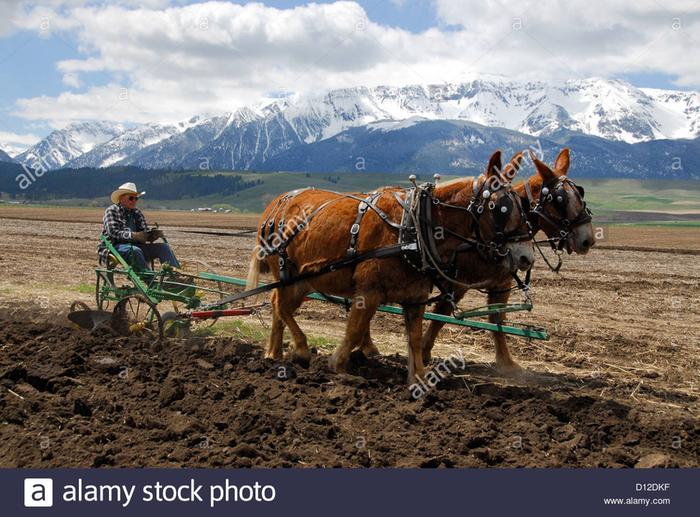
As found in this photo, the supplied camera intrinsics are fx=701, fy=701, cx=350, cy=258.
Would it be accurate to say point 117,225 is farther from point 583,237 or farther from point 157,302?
point 583,237

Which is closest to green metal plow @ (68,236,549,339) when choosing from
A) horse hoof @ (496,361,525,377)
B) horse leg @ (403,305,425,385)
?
horse hoof @ (496,361,525,377)

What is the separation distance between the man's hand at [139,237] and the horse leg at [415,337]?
5.03 meters

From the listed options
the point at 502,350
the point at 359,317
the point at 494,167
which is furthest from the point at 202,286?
the point at 494,167

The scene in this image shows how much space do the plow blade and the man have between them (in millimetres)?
931

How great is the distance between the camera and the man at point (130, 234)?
37.5 ft

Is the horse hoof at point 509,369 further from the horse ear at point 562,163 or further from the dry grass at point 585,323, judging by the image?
the horse ear at point 562,163

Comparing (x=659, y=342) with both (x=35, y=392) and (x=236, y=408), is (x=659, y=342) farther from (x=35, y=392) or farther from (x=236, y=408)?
(x=35, y=392)

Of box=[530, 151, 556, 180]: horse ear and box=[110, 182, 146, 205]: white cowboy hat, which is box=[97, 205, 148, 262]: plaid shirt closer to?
box=[110, 182, 146, 205]: white cowboy hat

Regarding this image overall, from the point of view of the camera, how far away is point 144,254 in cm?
1194

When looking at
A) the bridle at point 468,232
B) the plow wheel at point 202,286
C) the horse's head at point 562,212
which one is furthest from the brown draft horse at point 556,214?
the plow wheel at point 202,286

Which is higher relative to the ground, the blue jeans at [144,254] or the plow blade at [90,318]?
the blue jeans at [144,254]

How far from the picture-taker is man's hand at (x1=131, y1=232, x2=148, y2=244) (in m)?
11.3

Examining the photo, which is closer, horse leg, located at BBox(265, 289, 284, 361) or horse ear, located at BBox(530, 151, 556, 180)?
horse ear, located at BBox(530, 151, 556, 180)

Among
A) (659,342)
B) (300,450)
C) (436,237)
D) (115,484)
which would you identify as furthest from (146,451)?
(659,342)
